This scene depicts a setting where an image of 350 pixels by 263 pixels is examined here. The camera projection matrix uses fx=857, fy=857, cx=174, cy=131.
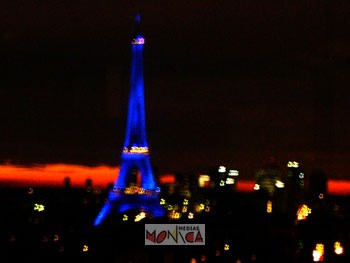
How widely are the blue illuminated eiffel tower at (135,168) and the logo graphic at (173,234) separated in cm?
1255

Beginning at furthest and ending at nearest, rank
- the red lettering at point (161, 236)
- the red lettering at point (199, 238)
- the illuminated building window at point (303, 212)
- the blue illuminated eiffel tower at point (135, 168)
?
the blue illuminated eiffel tower at point (135, 168) < the illuminated building window at point (303, 212) < the red lettering at point (199, 238) < the red lettering at point (161, 236)

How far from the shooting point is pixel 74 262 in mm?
20266

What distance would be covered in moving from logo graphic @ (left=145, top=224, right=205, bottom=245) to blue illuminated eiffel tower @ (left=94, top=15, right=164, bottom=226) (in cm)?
1255

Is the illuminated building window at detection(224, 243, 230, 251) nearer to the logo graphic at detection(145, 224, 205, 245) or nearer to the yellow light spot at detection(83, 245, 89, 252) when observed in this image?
the yellow light spot at detection(83, 245, 89, 252)

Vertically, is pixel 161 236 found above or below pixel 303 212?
below

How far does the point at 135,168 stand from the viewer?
102 ft

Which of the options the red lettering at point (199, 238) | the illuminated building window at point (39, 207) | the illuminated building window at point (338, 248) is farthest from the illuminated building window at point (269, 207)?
the red lettering at point (199, 238)

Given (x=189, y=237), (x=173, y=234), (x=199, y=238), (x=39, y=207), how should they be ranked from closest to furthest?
(x=173, y=234) < (x=189, y=237) < (x=199, y=238) < (x=39, y=207)

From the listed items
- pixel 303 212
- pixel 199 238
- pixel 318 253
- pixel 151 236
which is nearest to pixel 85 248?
pixel 318 253

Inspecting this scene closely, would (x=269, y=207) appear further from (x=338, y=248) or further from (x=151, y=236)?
(x=151, y=236)

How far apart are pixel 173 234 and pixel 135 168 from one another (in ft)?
54.4

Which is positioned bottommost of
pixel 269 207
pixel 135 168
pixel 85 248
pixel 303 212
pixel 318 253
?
pixel 318 253

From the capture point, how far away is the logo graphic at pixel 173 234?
14.6 metres

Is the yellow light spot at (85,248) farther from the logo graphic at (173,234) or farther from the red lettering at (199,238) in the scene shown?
the red lettering at (199,238)
